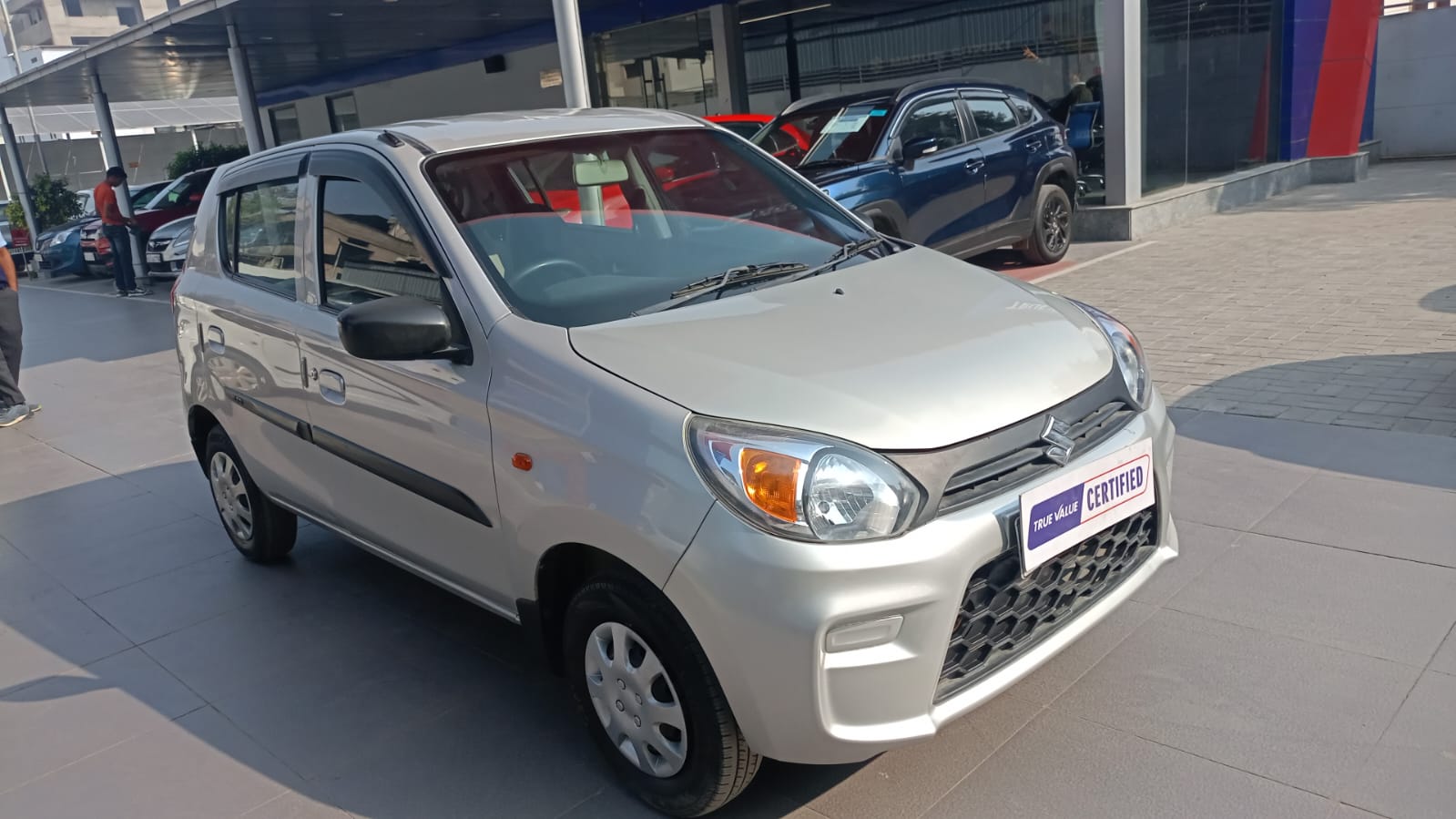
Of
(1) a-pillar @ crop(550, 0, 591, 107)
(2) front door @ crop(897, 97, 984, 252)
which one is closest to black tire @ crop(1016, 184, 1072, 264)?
(2) front door @ crop(897, 97, 984, 252)

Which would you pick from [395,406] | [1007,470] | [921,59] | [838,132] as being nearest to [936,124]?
[838,132]

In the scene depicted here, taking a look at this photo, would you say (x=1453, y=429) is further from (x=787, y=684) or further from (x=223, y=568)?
(x=223, y=568)

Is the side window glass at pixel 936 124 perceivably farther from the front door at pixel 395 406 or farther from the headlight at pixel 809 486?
the headlight at pixel 809 486

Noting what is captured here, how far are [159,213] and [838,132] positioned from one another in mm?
13814

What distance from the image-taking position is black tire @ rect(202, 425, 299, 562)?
486cm

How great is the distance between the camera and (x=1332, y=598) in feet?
11.9

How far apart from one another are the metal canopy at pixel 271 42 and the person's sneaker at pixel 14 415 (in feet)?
23.5

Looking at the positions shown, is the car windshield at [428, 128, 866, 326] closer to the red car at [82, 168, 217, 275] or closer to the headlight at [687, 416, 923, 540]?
the headlight at [687, 416, 923, 540]

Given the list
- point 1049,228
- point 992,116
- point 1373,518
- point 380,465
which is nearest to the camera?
point 380,465

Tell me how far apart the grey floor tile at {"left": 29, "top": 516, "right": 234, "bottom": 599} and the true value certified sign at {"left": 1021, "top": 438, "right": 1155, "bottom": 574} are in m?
4.13

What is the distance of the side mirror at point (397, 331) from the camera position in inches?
119

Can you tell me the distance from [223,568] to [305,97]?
85.5ft

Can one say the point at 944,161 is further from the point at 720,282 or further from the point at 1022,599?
the point at 1022,599

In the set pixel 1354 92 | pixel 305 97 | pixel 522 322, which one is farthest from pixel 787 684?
pixel 305 97
